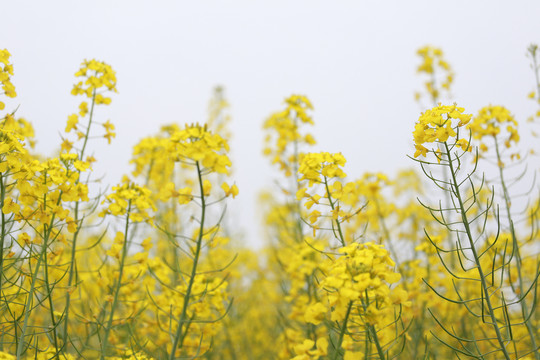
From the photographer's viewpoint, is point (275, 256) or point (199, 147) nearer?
point (199, 147)

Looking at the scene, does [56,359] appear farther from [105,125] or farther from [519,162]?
[519,162]

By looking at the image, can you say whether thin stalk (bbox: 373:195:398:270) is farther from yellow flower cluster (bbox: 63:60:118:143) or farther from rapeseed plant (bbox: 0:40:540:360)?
yellow flower cluster (bbox: 63:60:118:143)

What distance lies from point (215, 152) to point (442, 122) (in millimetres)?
1155

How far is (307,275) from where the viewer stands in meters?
3.46

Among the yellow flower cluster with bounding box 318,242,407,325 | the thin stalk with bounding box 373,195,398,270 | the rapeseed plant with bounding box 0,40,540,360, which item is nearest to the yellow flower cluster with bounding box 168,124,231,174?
the rapeseed plant with bounding box 0,40,540,360

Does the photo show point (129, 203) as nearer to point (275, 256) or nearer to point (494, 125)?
point (275, 256)

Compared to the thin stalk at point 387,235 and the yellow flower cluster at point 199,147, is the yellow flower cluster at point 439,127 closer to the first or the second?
the yellow flower cluster at point 199,147

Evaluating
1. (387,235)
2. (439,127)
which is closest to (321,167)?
(439,127)

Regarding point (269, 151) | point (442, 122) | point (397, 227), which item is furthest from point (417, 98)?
point (442, 122)

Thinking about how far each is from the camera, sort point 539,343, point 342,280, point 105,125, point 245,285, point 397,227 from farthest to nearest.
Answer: point 245,285
point 397,227
point 105,125
point 539,343
point 342,280

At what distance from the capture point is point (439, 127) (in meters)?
1.94

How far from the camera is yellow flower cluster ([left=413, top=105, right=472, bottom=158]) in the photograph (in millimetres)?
1917

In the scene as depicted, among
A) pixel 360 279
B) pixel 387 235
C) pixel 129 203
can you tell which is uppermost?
pixel 387 235

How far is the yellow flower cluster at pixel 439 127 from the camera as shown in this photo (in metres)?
1.92
